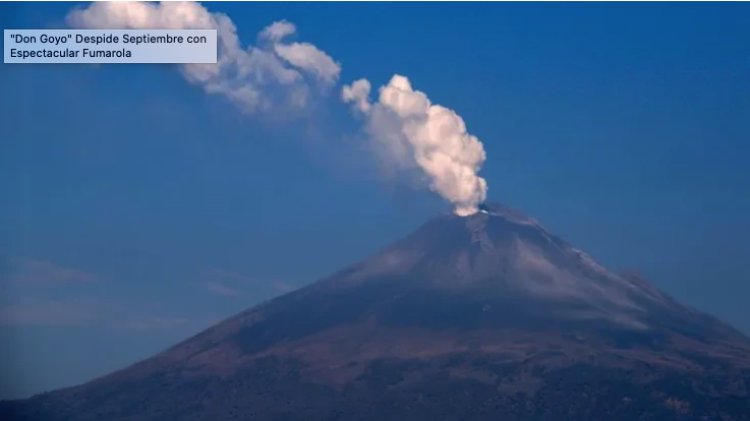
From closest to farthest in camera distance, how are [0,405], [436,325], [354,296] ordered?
[0,405], [436,325], [354,296]

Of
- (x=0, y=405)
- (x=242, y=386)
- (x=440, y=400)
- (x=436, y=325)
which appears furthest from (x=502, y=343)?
(x=0, y=405)

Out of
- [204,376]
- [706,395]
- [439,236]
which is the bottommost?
[706,395]

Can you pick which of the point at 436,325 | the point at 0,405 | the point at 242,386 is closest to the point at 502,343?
the point at 436,325

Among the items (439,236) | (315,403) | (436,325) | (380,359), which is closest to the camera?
(315,403)

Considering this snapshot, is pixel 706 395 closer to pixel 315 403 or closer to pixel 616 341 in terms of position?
pixel 616 341

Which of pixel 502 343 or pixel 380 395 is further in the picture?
pixel 502 343

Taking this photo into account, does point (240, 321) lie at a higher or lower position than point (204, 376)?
higher

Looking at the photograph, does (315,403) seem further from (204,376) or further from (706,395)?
(706,395)
